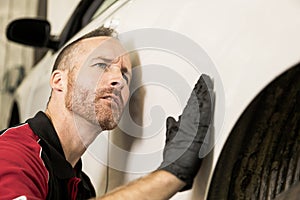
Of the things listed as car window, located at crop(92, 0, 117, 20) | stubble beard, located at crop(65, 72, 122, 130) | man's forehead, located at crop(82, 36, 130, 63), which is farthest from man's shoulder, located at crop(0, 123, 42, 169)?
car window, located at crop(92, 0, 117, 20)

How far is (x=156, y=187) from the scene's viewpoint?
133cm

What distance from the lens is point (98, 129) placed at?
5.21 feet

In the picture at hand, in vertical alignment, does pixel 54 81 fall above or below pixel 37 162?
above

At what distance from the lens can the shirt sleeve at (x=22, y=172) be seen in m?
1.31

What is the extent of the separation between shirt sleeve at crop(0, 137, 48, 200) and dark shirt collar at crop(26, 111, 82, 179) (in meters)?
0.07

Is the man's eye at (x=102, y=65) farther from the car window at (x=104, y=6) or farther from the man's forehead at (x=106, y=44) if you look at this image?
the car window at (x=104, y=6)

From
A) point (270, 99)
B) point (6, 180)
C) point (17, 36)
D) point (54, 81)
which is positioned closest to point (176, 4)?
point (270, 99)

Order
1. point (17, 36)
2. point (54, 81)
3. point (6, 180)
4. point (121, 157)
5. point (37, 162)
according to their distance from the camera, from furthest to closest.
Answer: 1. point (17, 36)
2. point (54, 81)
3. point (121, 157)
4. point (37, 162)
5. point (6, 180)

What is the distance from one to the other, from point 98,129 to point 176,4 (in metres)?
0.37

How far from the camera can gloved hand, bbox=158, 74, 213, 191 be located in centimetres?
131

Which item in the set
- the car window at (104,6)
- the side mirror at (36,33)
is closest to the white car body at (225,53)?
the car window at (104,6)

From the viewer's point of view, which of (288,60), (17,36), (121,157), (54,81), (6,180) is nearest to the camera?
(288,60)

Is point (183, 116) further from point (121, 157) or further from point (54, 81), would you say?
point (54, 81)

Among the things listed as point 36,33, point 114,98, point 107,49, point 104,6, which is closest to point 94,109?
point 114,98
